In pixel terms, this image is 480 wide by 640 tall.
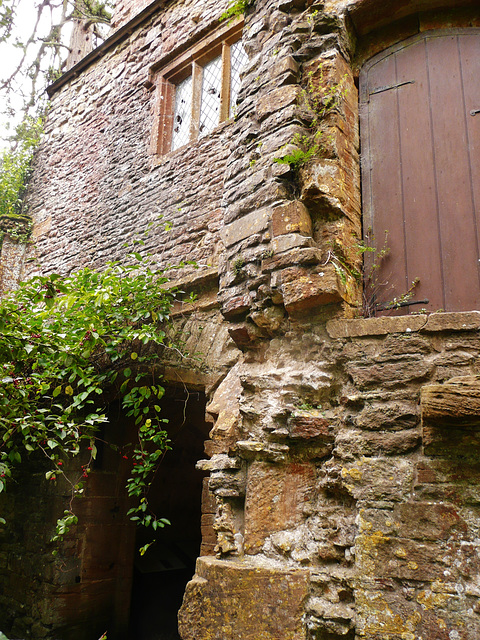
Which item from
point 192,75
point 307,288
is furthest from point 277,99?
point 192,75

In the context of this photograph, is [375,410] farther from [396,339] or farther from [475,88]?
[475,88]

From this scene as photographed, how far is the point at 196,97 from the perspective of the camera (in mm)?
5711

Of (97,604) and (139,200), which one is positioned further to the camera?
(139,200)

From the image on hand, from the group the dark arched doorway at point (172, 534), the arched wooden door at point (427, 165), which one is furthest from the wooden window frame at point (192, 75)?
the dark arched doorway at point (172, 534)

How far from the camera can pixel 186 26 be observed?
5.89 metres

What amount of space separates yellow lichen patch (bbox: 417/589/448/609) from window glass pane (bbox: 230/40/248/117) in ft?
15.2

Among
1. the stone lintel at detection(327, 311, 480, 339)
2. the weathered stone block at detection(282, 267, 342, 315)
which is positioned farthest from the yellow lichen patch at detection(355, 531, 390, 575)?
the weathered stone block at detection(282, 267, 342, 315)

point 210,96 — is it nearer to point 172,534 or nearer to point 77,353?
point 77,353

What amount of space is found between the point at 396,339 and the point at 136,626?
515 cm

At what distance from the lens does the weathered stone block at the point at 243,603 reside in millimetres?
1922

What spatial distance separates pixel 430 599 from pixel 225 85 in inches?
197

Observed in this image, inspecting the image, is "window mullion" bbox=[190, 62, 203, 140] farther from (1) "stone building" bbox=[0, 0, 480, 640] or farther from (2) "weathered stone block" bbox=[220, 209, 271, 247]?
(2) "weathered stone block" bbox=[220, 209, 271, 247]

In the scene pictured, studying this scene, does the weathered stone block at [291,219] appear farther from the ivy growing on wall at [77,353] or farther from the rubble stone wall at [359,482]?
the ivy growing on wall at [77,353]

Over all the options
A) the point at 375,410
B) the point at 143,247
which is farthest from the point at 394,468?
the point at 143,247
